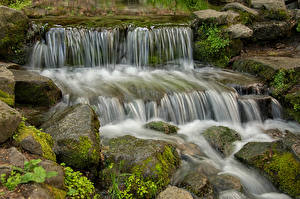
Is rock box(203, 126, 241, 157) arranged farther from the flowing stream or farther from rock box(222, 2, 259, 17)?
rock box(222, 2, 259, 17)

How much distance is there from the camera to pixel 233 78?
859 centimetres

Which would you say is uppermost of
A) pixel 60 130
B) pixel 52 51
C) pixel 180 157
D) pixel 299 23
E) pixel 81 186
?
pixel 299 23

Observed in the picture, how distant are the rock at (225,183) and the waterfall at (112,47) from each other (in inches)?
243

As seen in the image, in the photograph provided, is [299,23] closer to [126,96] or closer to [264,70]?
[264,70]

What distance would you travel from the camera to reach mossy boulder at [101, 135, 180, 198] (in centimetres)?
396

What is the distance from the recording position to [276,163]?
457 cm

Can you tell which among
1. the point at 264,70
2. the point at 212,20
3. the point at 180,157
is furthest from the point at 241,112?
the point at 212,20

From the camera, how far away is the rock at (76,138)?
12.6ft

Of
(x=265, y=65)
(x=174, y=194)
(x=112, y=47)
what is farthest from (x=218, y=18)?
(x=174, y=194)

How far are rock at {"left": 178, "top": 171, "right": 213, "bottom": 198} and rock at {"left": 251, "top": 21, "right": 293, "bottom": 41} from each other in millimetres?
8086

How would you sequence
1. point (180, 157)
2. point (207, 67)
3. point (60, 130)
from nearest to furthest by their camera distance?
point (60, 130) → point (180, 157) → point (207, 67)

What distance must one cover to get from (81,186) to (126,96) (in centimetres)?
407

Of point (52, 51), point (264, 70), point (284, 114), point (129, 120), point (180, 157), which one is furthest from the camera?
point (52, 51)

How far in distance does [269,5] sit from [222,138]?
26.3ft
